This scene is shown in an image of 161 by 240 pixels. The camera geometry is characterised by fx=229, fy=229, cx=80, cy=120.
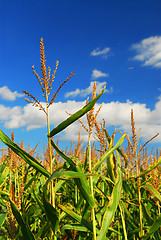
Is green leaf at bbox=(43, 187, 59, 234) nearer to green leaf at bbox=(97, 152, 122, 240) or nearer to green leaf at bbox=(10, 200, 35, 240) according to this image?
green leaf at bbox=(10, 200, 35, 240)

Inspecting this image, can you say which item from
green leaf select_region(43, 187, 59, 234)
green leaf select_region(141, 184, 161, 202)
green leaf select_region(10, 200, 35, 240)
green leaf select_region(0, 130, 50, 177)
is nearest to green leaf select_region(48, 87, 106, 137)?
green leaf select_region(0, 130, 50, 177)

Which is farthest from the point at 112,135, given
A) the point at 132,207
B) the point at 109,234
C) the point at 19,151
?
the point at 132,207

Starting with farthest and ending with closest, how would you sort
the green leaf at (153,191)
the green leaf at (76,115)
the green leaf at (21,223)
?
the green leaf at (153,191)
the green leaf at (21,223)
the green leaf at (76,115)

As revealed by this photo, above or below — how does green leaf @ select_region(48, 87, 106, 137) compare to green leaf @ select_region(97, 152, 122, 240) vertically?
above

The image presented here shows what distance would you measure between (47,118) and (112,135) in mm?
696

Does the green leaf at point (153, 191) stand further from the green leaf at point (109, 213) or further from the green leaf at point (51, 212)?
the green leaf at point (51, 212)

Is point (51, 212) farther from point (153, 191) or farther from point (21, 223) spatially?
point (153, 191)

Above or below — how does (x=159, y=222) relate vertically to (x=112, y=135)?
below

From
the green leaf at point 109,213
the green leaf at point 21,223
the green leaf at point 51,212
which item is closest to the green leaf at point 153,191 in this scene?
the green leaf at point 109,213

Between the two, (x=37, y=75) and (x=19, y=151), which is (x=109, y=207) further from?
(x=37, y=75)

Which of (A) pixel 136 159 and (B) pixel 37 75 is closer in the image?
(B) pixel 37 75

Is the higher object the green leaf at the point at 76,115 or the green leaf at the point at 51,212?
the green leaf at the point at 76,115

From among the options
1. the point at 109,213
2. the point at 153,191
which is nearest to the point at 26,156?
the point at 109,213

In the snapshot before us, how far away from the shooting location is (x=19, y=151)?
1.41m
